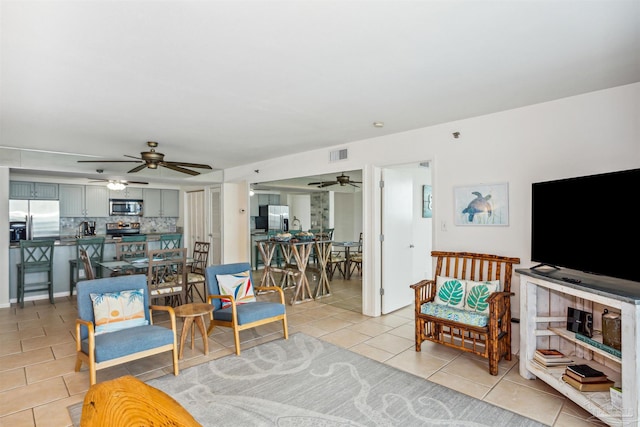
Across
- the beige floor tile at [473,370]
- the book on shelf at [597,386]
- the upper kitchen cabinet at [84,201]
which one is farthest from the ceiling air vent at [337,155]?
the upper kitchen cabinet at [84,201]

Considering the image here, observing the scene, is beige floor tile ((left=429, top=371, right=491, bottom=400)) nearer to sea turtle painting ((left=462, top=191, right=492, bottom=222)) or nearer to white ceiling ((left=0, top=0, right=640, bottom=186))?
sea turtle painting ((left=462, top=191, right=492, bottom=222))

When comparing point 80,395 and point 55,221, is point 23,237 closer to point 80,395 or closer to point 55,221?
point 55,221

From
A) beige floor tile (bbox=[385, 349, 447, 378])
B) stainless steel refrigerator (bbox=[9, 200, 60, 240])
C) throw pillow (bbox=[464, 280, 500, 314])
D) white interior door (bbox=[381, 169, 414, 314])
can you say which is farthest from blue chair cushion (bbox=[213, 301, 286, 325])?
stainless steel refrigerator (bbox=[9, 200, 60, 240])

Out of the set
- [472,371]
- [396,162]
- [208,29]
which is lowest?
[472,371]

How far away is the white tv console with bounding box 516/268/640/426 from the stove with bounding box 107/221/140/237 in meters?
8.97

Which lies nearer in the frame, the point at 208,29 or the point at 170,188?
the point at 208,29

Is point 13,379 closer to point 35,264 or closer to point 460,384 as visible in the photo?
point 35,264

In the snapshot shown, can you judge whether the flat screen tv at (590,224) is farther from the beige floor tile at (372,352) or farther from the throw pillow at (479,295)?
the beige floor tile at (372,352)

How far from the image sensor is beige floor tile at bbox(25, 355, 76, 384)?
3.02m

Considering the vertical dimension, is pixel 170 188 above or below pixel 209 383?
above

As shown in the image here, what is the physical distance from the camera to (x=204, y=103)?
10.6 feet

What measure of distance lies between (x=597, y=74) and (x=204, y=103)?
3269 millimetres

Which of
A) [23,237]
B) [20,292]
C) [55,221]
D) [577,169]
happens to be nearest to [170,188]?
[55,221]

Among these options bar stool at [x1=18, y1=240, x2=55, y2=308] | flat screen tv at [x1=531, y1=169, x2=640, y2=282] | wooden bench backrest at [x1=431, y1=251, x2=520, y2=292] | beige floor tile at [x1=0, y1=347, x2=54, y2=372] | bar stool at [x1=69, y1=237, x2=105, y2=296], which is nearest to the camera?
flat screen tv at [x1=531, y1=169, x2=640, y2=282]
